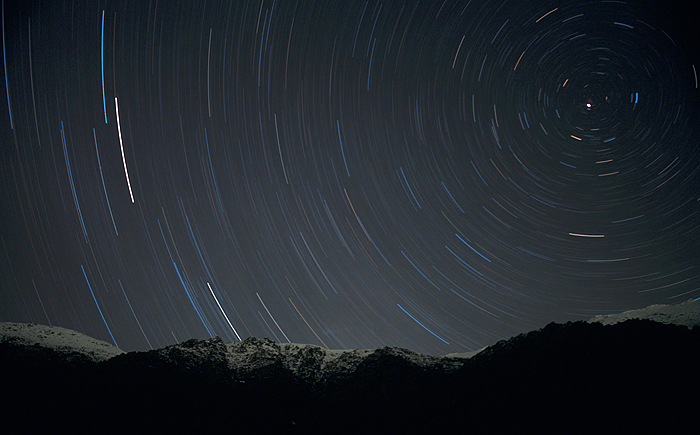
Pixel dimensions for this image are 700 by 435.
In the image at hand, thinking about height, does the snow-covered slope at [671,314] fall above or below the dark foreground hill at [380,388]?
above

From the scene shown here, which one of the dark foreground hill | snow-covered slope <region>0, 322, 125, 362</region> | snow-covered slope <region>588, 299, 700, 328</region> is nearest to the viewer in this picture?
the dark foreground hill

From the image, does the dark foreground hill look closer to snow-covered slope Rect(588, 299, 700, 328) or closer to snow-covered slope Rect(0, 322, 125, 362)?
snow-covered slope Rect(0, 322, 125, 362)

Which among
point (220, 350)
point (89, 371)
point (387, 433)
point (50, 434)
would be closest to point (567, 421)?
point (387, 433)

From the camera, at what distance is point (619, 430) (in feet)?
30.0

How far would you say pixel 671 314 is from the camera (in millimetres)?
18656

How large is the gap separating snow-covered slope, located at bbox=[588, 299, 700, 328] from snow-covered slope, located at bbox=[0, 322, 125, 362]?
2694cm

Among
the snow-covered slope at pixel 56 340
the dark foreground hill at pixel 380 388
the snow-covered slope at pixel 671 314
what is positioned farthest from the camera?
the snow-covered slope at pixel 671 314

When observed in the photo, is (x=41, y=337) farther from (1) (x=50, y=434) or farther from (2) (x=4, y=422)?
(1) (x=50, y=434)

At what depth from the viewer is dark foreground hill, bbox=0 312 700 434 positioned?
9.86m

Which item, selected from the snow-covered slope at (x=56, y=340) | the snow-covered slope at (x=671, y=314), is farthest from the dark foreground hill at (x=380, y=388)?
the snow-covered slope at (x=671, y=314)

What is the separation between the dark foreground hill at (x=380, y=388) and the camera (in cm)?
986

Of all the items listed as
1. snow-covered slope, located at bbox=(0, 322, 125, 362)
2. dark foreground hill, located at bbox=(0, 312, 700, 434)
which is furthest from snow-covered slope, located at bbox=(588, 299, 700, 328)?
snow-covered slope, located at bbox=(0, 322, 125, 362)

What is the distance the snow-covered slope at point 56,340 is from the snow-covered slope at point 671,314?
26.9m

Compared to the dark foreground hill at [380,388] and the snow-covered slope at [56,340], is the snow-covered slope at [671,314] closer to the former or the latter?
the dark foreground hill at [380,388]
